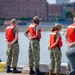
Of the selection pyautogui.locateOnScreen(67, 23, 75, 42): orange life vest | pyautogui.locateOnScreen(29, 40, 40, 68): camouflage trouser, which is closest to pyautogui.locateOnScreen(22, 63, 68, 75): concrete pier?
pyautogui.locateOnScreen(29, 40, 40, 68): camouflage trouser

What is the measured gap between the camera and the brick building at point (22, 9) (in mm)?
143125

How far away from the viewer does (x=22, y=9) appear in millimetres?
143250

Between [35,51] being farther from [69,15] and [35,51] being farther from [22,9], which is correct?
[69,15]

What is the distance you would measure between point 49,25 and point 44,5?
362 inches

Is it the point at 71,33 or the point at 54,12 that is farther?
the point at 54,12

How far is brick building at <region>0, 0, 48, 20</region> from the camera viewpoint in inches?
5635

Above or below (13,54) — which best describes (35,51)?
above

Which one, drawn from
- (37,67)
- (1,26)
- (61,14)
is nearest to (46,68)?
(37,67)

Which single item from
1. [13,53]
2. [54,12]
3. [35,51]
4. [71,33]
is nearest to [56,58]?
[35,51]

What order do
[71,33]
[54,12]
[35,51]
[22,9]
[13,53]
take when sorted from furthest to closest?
[54,12] < [22,9] < [13,53] < [35,51] < [71,33]

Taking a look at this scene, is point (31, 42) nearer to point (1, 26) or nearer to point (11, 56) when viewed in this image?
point (11, 56)

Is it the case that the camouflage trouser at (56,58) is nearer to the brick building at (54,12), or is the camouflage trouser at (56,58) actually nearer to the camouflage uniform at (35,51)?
the camouflage uniform at (35,51)

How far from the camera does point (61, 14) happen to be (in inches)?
5994

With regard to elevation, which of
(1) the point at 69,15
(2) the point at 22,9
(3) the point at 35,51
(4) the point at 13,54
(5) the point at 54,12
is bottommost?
(1) the point at 69,15
